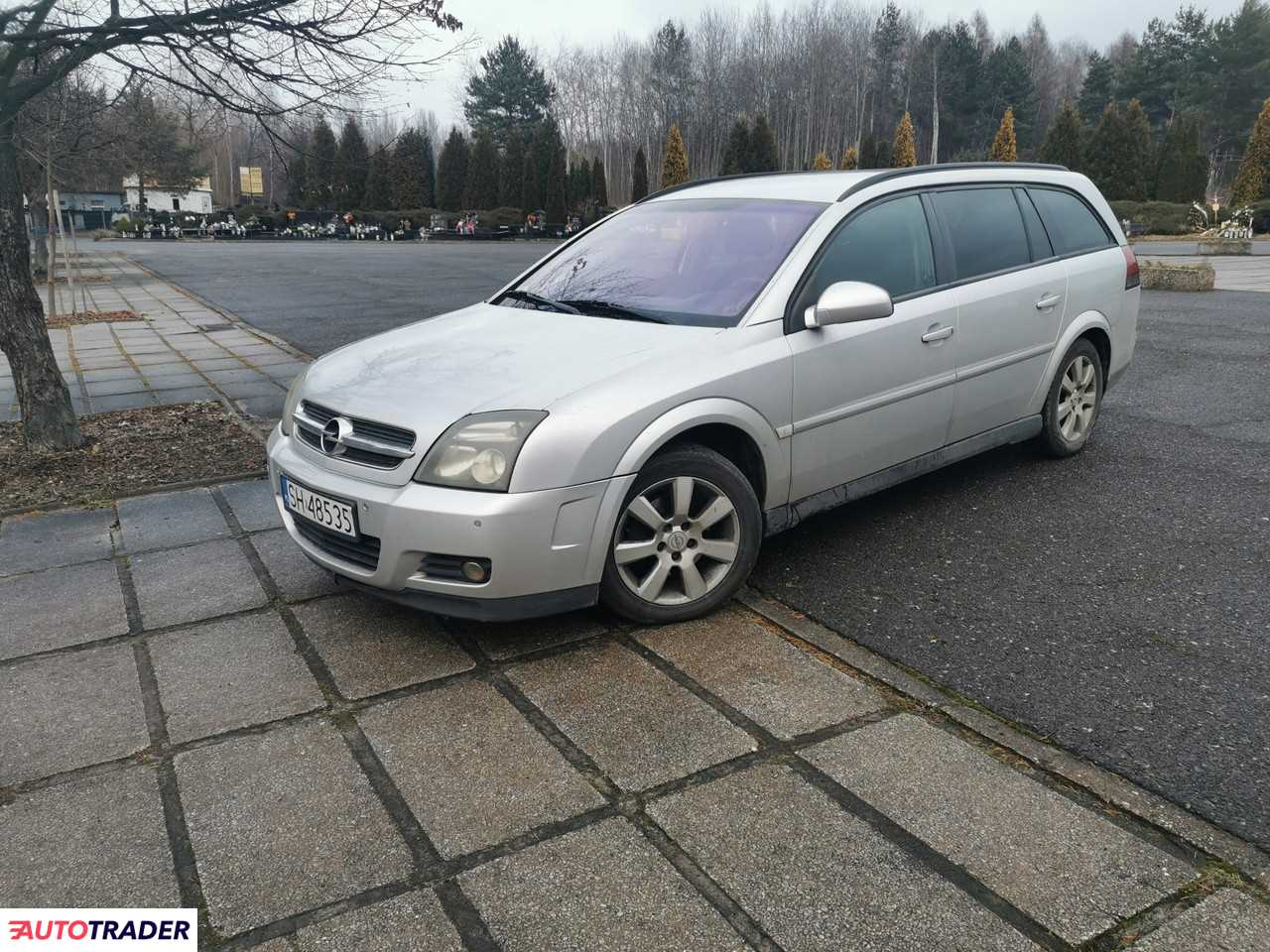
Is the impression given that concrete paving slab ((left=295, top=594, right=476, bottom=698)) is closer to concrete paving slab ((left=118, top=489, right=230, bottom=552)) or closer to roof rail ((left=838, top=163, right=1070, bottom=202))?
concrete paving slab ((left=118, top=489, right=230, bottom=552))

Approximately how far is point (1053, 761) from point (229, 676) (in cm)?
262

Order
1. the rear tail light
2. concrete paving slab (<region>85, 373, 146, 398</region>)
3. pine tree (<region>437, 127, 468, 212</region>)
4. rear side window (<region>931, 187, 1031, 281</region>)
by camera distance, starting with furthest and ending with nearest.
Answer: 1. pine tree (<region>437, 127, 468, 212</region>)
2. concrete paving slab (<region>85, 373, 146, 398</region>)
3. the rear tail light
4. rear side window (<region>931, 187, 1031, 281</region>)

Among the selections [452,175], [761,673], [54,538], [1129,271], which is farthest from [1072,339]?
[452,175]

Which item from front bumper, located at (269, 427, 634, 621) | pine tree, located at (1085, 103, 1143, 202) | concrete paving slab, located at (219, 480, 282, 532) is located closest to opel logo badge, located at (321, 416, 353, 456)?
front bumper, located at (269, 427, 634, 621)

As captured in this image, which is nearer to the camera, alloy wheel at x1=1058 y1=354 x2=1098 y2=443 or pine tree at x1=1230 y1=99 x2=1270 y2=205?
alloy wheel at x1=1058 y1=354 x2=1098 y2=443

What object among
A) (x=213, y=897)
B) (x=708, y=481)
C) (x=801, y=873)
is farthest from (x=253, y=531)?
(x=801, y=873)

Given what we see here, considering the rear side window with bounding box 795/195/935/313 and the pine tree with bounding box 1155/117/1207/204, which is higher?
the pine tree with bounding box 1155/117/1207/204

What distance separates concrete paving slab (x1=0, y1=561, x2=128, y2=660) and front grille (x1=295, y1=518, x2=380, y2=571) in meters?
0.81

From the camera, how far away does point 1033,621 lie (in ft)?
11.9

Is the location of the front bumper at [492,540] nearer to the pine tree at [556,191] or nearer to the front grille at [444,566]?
the front grille at [444,566]

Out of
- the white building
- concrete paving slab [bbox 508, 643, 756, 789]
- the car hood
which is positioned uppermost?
the white building

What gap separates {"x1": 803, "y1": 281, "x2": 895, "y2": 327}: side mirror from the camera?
377 centimetres

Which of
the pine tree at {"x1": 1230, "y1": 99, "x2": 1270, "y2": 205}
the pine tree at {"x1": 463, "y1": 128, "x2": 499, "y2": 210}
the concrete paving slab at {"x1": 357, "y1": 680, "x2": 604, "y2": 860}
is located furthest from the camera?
the pine tree at {"x1": 463, "y1": 128, "x2": 499, "y2": 210}

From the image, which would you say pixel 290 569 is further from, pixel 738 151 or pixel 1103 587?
pixel 738 151
